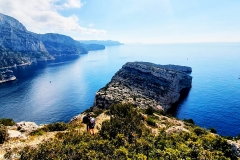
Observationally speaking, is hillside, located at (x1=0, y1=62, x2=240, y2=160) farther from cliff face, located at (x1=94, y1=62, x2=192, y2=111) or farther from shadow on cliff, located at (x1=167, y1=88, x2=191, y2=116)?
shadow on cliff, located at (x1=167, y1=88, x2=191, y2=116)

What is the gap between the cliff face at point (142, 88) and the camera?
8988cm

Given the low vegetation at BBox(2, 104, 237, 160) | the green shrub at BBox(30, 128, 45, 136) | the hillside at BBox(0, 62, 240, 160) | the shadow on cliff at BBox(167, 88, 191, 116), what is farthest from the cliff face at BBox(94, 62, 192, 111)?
the low vegetation at BBox(2, 104, 237, 160)

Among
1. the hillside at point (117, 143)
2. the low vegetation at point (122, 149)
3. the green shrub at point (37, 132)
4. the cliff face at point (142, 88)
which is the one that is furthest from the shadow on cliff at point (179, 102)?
the green shrub at point (37, 132)

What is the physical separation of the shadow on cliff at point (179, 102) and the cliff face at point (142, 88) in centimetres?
227

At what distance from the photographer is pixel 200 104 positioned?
4466 inches

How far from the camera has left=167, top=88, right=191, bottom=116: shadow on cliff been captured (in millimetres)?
106394

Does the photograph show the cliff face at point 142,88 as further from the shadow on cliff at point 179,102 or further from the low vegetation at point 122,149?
the low vegetation at point 122,149

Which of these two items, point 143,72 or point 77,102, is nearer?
point 77,102

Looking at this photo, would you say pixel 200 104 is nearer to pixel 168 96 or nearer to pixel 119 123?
pixel 168 96

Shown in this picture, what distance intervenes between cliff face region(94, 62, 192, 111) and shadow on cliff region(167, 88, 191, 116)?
2268 mm

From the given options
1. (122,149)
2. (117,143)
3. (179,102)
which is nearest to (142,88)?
(179,102)

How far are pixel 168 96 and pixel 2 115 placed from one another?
100 m

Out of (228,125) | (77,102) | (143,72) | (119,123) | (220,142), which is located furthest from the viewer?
(143,72)

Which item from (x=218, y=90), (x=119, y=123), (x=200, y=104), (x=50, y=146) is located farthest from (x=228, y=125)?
(x=50, y=146)
